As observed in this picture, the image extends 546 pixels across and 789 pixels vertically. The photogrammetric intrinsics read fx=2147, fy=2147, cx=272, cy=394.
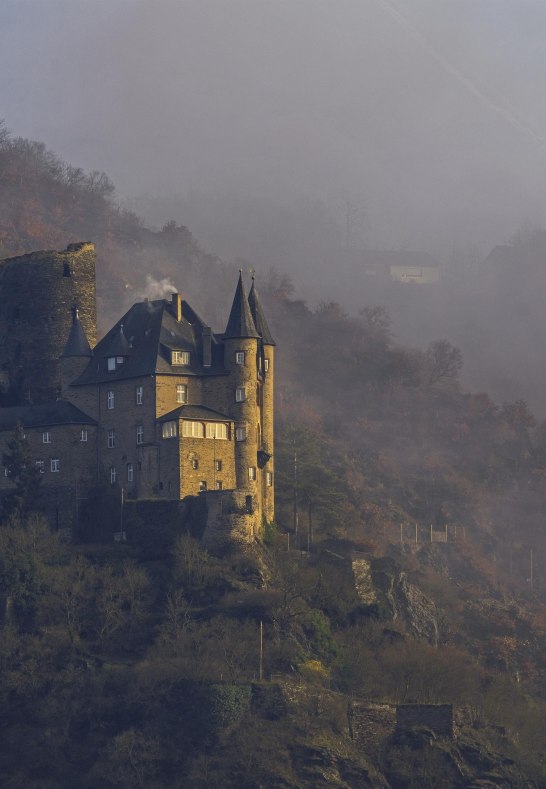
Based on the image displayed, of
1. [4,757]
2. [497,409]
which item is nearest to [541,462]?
[497,409]

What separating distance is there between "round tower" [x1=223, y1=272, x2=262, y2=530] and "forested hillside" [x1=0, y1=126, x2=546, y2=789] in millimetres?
3846

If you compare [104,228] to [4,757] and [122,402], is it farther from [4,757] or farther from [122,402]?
[4,757]

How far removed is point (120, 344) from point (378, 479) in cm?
2640

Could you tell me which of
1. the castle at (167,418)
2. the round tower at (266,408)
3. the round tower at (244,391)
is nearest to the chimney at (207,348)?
the castle at (167,418)

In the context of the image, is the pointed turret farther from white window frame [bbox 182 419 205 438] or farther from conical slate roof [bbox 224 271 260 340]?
conical slate roof [bbox 224 271 260 340]

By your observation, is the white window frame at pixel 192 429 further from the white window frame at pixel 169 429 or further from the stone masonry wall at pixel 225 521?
the stone masonry wall at pixel 225 521

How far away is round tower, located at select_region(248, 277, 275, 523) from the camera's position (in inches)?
3915

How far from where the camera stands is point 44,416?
99250 millimetres

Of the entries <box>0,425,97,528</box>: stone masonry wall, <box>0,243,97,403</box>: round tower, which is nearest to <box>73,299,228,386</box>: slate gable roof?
<box>0,425,97,528</box>: stone masonry wall

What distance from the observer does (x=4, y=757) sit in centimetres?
8319

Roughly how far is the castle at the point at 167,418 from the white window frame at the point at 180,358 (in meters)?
0.08

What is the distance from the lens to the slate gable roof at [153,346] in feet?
321

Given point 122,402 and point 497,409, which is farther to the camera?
point 497,409

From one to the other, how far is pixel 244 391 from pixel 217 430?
8.31 feet
